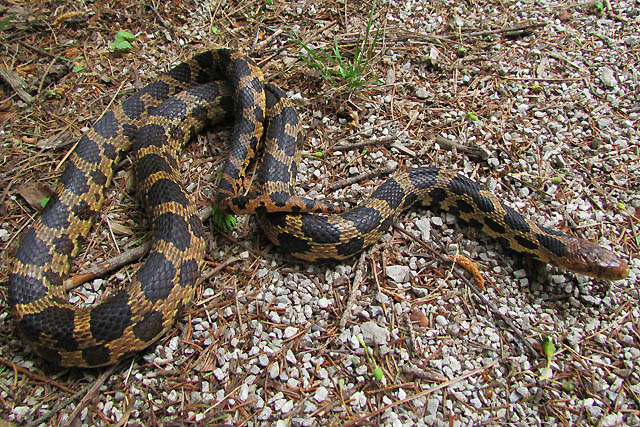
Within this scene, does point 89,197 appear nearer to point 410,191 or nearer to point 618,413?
point 410,191

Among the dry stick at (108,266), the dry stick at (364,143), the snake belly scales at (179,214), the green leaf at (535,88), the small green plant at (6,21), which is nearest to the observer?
the snake belly scales at (179,214)

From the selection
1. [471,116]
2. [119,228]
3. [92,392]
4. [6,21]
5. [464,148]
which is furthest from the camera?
[6,21]

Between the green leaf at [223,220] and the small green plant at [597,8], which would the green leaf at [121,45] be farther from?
the small green plant at [597,8]

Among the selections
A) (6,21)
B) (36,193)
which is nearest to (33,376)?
(36,193)

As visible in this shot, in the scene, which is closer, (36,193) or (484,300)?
(484,300)

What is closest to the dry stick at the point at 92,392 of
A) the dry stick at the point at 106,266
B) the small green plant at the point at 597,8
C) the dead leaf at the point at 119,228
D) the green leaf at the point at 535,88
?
the dry stick at the point at 106,266

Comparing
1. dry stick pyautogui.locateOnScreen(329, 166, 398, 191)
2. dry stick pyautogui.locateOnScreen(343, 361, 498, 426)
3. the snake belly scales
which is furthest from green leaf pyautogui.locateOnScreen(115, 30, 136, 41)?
dry stick pyautogui.locateOnScreen(343, 361, 498, 426)

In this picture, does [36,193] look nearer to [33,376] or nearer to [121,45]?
[33,376]
